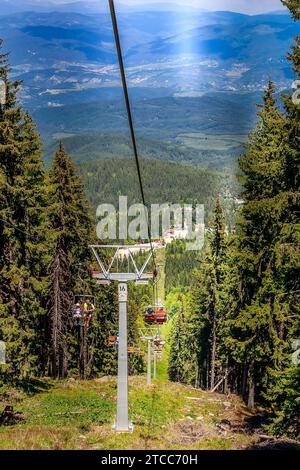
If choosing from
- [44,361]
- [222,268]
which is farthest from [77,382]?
[222,268]

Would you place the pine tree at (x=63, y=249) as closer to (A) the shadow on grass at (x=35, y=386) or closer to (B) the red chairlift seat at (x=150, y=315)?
(A) the shadow on grass at (x=35, y=386)

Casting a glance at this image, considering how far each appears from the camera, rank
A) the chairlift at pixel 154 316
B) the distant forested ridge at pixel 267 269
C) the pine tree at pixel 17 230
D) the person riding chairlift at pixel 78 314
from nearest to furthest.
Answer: the distant forested ridge at pixel 267 269 < the pine tree at pixel 17 230 < the person riding chairlift at pixel 78 314 < the chairlift at pixel 154 316

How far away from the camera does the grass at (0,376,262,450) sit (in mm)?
15781

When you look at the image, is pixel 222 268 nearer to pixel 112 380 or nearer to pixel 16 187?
pixel 112 380

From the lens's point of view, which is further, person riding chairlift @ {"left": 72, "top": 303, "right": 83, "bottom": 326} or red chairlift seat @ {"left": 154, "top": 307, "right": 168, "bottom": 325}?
red chairlift seat @ {"left": 154, "top": 307, "right": 168, "bottom": 325}

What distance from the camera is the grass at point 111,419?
15781 mm

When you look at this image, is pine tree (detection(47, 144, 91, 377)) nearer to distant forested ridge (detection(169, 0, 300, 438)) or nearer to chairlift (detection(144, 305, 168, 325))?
chairlift (detection(144, 305, 168, 325))

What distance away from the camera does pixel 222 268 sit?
115ft

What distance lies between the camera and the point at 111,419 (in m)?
20.3
